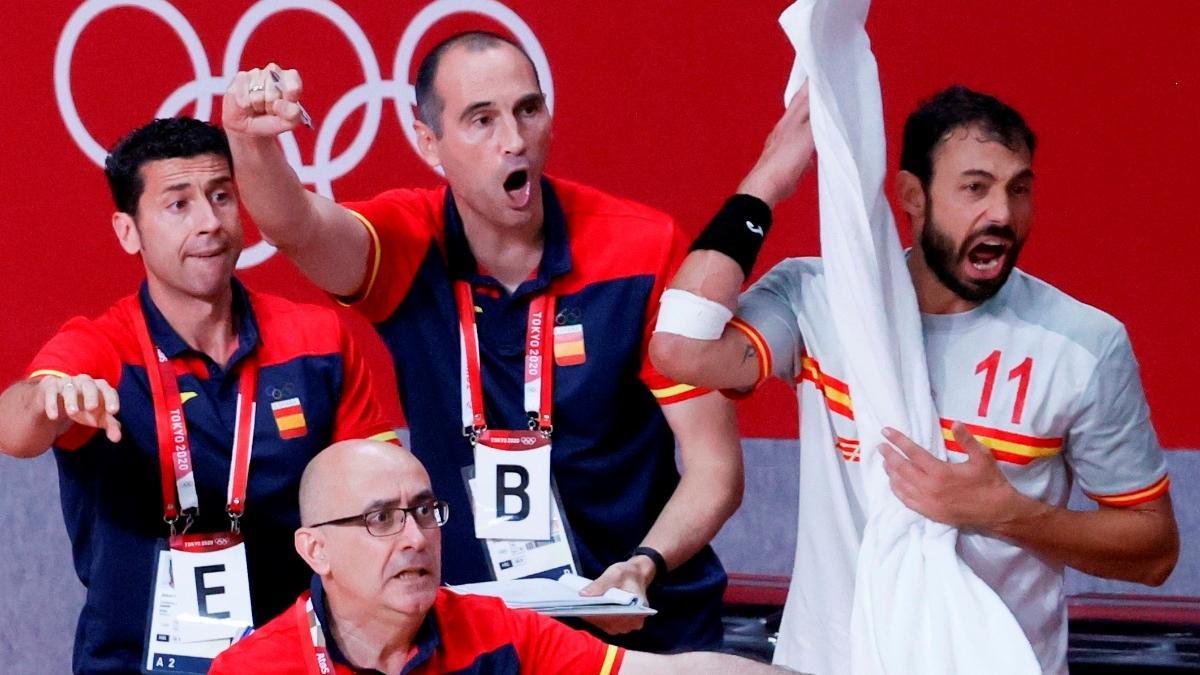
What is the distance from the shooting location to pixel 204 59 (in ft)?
15.2

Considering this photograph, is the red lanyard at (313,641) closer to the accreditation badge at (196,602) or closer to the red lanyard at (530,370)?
the accreditation badge at (196,602)

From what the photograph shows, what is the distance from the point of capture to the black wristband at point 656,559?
10.1 feet

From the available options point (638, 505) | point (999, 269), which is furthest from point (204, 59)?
point (999, 269)

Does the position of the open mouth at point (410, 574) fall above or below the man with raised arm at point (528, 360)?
below

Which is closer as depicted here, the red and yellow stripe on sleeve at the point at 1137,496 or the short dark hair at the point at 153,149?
the red and yellow stripe on sleeve at the point at 1137,496

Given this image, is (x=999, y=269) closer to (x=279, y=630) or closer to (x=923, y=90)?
(x=279, y=630)

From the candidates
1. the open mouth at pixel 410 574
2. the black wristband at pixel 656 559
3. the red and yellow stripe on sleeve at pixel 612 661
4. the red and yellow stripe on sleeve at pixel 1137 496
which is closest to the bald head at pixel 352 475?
the open mouth at pixel 410 574

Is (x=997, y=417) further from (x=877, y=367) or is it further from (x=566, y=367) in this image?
(x=566, y=367)

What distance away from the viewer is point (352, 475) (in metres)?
2.76

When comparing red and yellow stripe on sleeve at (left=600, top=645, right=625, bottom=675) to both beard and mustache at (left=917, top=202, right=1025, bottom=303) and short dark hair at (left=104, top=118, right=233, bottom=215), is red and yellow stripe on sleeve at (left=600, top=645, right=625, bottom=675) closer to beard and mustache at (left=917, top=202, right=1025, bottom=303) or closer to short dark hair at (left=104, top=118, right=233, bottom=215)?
beard and mustache at (left=917, top=202, right=1025, bottom=303)

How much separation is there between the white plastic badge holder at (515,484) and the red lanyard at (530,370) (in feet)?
0.12

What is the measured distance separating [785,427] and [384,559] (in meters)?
2.09

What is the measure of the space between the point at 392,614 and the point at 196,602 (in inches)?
22.6

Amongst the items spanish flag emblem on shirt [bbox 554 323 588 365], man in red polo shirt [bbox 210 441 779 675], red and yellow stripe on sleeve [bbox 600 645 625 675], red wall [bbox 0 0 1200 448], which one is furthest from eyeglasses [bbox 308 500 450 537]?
red wall [bbox 0 0 1200 448]
